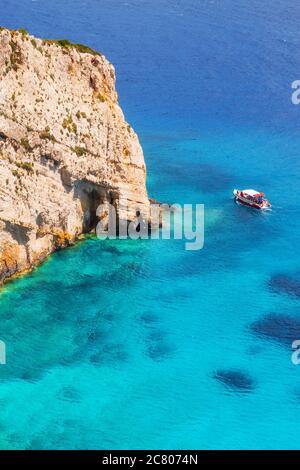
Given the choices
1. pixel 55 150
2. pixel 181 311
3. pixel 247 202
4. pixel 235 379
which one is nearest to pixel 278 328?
pixel 181 311

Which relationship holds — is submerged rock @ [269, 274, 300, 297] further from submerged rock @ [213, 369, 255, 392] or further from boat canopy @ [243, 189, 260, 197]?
boat canopy @ [243, 189, 260, 197]

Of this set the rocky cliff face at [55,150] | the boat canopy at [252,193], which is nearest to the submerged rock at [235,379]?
the rocky cliff face at [55,150]

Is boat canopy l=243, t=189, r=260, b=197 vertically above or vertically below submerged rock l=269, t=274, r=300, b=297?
above

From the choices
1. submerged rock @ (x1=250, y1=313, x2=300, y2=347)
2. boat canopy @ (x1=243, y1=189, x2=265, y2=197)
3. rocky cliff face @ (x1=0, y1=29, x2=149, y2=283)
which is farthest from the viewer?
boat canopy @ (x1=243, y1=189, x2=265, y2=197)

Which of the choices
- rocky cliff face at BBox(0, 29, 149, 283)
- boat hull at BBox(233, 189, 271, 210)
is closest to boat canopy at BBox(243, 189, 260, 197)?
boat hull at BBox(233, 189, 271, 210)

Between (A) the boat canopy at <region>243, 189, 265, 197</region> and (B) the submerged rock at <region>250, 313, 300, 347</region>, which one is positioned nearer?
(B) the submerged rock at <region>250, 313, 300, 347</region>
